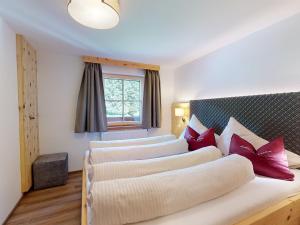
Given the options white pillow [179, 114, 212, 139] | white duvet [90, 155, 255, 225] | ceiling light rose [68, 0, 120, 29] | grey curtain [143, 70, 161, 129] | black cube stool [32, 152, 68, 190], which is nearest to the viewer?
white duvet [90, 155, 255, 225]

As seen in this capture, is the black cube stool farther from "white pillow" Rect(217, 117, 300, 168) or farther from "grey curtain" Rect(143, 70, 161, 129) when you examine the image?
"white pillow" Rect(217, 117, 300, 168)

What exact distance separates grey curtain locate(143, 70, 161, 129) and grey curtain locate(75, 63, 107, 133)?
37.7 inches

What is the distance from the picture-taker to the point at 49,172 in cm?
249

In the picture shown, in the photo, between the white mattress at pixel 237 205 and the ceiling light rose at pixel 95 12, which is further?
the ceiling light rose at pixel 95 12

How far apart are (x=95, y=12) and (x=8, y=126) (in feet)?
5.53

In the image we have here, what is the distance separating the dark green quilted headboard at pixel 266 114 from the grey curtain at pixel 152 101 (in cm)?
135

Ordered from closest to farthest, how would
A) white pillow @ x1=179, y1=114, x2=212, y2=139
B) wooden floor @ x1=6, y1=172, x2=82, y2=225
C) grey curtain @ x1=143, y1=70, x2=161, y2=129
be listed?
wooden floor @ x1=6, y1=172, x2=82, y2=225 → white pillow @ x1=179, y1=114, x2=212, y2=139 → grey curtain @ x1=143, y1=70, x2=161, y2=129

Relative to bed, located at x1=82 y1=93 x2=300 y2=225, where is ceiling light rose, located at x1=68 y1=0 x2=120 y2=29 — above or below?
above

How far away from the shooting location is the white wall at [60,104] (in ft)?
9.34

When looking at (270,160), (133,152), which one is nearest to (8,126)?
(133,152)

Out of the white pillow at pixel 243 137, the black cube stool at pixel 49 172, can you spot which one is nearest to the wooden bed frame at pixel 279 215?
the white pillow at pixel 243 137

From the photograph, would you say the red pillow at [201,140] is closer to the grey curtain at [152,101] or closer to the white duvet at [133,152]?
the white duvet at [133,152]

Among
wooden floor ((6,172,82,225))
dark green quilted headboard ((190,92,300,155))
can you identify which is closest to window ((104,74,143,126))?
wooden floor ((6,172,82,225))

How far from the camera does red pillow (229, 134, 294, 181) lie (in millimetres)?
1466
